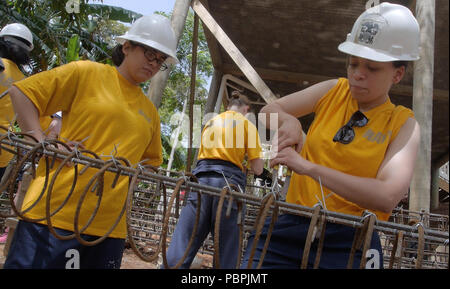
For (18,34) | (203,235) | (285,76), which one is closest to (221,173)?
(203,235)

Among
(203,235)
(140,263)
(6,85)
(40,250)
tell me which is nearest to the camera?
(40,250)

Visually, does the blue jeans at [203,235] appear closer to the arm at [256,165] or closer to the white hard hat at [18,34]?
the arm at [256,165]

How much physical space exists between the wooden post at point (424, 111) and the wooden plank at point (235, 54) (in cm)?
137

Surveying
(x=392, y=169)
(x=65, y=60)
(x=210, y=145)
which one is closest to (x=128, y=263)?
(x=210, y=145)

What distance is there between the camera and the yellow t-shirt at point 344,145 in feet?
5.01

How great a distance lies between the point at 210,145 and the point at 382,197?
1.84m

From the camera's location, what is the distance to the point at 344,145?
1557mm

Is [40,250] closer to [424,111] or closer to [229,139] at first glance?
[229,139]

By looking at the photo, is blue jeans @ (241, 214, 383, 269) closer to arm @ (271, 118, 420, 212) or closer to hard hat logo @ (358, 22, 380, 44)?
arm @ (271, 118, 420, 212)

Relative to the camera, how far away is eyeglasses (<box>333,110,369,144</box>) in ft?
5.14

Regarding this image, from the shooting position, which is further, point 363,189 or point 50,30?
point 50,30

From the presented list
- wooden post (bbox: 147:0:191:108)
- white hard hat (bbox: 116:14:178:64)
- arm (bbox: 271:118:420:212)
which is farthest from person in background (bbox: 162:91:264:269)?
arm (bbox: 271:118:420:212)

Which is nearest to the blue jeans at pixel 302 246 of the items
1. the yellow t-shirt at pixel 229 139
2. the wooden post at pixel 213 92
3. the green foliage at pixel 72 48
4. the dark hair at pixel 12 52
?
the yellow t-shirt at pixel 229 139
